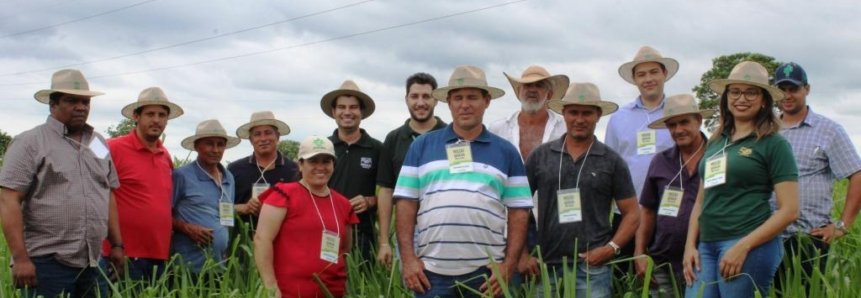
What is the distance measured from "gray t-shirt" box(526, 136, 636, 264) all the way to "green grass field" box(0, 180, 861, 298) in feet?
0.83

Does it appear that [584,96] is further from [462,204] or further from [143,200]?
[143,200]

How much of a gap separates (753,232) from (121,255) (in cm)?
329

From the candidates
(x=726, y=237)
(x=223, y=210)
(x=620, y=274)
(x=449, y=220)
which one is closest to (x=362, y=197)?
(x=223, y=210)

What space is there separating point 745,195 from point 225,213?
3.01 metres

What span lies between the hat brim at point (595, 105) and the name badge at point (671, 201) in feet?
1.82

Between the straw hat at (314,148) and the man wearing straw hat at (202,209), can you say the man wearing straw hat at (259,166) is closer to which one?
the man wearing straw hat at (202,209)

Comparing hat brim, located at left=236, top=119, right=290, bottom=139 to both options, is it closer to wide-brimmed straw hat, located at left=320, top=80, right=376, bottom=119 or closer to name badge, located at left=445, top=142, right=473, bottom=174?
wide-brimmed straw hat, located at left=320, top=80, right=376, bottom=119

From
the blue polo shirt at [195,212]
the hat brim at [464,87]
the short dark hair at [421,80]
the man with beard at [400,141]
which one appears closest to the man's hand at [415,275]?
the man with beard at [400,141]

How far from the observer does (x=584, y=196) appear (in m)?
4.11

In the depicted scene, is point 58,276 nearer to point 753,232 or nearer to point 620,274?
point 620,274

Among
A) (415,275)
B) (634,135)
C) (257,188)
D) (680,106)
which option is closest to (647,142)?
(634,135)

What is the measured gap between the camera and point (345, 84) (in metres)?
5.47

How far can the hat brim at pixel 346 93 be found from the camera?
530cm

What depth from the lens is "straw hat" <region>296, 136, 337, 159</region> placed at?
4082 millimetres
